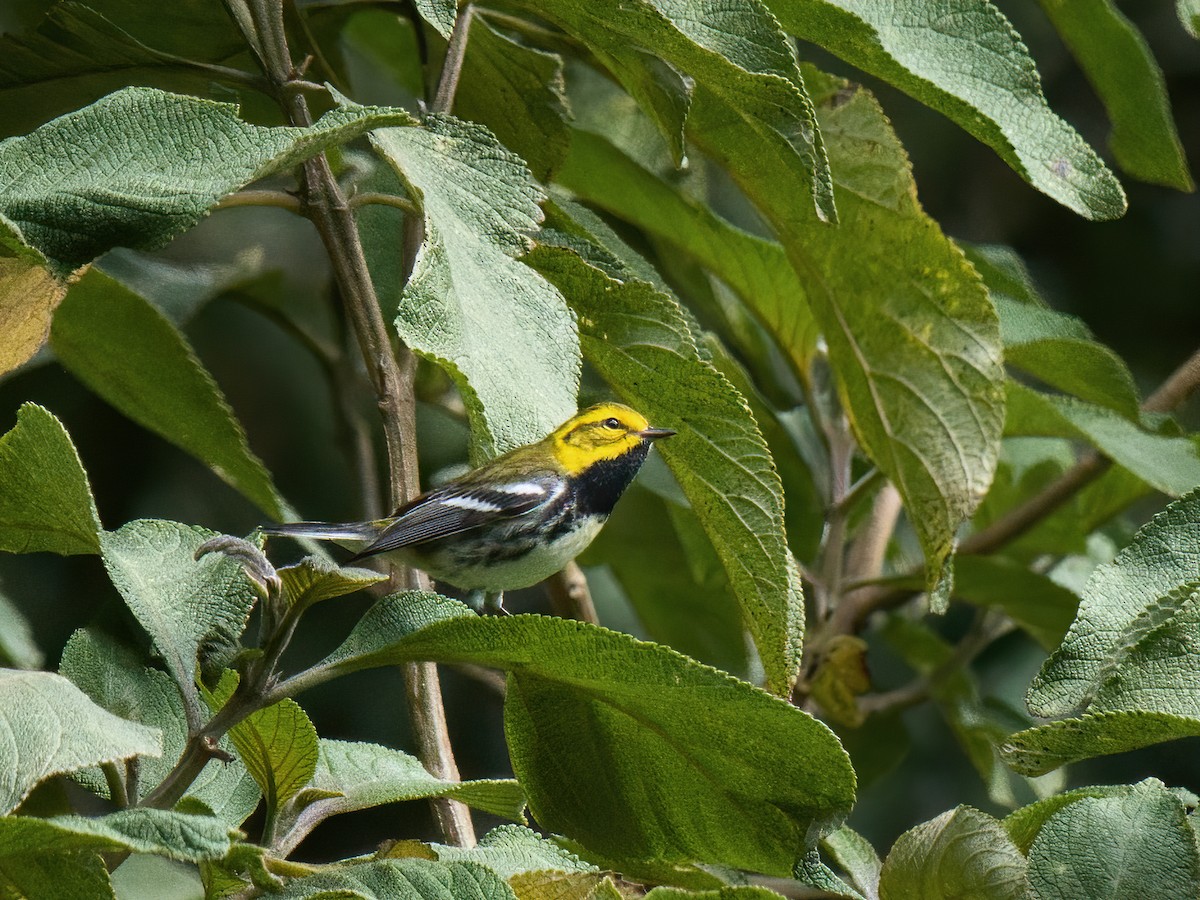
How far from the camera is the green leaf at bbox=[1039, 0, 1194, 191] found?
5.26ft

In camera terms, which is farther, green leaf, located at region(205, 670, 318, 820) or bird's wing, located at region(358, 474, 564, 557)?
bird's wing, located at region(358, 474, 564, 557)

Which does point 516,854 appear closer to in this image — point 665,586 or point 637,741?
point 637,741

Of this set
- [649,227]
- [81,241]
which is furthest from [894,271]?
[81,241]

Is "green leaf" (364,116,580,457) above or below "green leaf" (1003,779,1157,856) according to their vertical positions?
above

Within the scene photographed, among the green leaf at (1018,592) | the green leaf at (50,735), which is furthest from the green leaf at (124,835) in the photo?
the green leaf at (1018,592)

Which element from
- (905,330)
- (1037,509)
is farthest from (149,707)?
(1037,509)

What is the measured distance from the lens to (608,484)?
6.38 feet

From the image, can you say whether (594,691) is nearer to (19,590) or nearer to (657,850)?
(657,850)

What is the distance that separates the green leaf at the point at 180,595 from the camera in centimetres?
99

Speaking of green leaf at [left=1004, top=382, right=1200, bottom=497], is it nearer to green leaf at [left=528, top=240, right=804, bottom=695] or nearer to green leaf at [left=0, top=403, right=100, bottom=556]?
green leaf at [left=528, top=240, right=804, bottom=695]

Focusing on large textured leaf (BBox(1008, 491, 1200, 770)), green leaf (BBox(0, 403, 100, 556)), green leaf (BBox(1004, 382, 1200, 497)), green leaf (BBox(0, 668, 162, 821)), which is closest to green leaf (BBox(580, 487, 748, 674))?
green leaf (BBox(1004, 382, 1200, 497))

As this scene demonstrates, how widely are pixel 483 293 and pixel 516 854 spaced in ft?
1.39

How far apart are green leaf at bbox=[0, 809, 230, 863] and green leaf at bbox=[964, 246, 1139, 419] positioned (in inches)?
47.1

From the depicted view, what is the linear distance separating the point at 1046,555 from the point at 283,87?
171 cm
